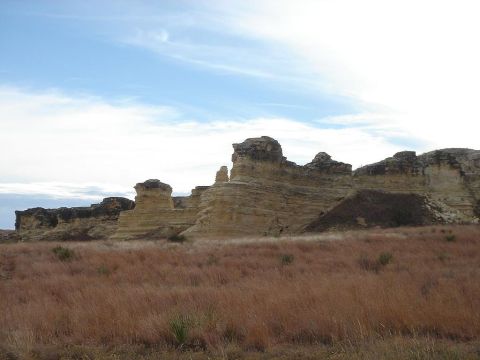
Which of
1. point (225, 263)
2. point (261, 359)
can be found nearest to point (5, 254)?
point (225, 263)

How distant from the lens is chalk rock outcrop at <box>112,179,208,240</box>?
4394 cm

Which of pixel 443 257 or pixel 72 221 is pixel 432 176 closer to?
pixel 443 257

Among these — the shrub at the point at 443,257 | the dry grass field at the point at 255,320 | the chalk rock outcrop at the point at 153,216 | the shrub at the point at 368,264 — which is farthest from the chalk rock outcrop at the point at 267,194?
the dry grass field at the point at 255,320

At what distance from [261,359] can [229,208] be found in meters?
29.7

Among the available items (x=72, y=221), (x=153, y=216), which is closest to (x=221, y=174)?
(x=153, y=216)

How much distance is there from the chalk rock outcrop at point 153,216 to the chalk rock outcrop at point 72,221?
5.35m

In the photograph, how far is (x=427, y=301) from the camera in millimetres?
7055

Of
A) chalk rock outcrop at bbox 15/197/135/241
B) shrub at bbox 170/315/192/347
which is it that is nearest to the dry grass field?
shrub at bbox 170/315/192/347

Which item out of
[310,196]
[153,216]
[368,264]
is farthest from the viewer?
[153,216]

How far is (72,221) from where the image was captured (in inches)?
2074

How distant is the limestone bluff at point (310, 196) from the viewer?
35.8 meters

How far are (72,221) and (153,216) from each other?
1289 centimetres

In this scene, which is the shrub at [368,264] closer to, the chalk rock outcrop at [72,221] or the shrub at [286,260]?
the shrub at [286,260]

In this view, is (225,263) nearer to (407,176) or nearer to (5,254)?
(5,254)
